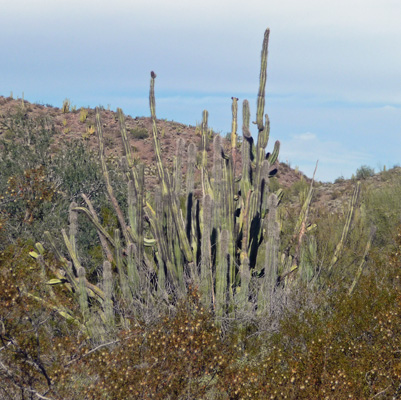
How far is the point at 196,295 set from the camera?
10141 mm

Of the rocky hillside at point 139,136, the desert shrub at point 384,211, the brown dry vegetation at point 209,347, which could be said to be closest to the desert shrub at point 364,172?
the rocky hillside at point 139,136

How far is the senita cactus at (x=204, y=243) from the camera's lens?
1170cm

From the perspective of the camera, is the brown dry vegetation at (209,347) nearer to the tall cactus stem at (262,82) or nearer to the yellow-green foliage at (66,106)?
the tall cactus stem at (262,82)

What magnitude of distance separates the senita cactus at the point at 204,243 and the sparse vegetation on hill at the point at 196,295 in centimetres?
3

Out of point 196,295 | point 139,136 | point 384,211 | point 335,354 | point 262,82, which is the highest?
point 139,136

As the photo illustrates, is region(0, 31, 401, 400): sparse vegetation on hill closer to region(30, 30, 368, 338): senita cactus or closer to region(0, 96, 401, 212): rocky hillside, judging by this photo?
region(30, 30, 368, 338): senita cactus

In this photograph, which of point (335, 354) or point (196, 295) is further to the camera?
point (196, 295)

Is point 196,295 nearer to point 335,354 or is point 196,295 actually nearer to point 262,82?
point 335,354

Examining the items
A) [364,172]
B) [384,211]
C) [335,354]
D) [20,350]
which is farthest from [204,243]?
[364,172]

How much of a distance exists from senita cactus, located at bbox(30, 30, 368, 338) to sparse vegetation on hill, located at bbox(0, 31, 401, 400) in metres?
0.03

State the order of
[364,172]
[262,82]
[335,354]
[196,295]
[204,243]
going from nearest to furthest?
[335,354], [196,295], [204,243], [262,82], [364,172]

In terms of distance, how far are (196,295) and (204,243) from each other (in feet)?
4.81

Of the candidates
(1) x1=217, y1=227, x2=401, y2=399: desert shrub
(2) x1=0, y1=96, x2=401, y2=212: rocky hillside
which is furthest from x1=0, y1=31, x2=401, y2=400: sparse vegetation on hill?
(2) x1=0, y1=96, x2=401, y2=212: rocky hillside

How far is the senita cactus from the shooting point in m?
11.7
